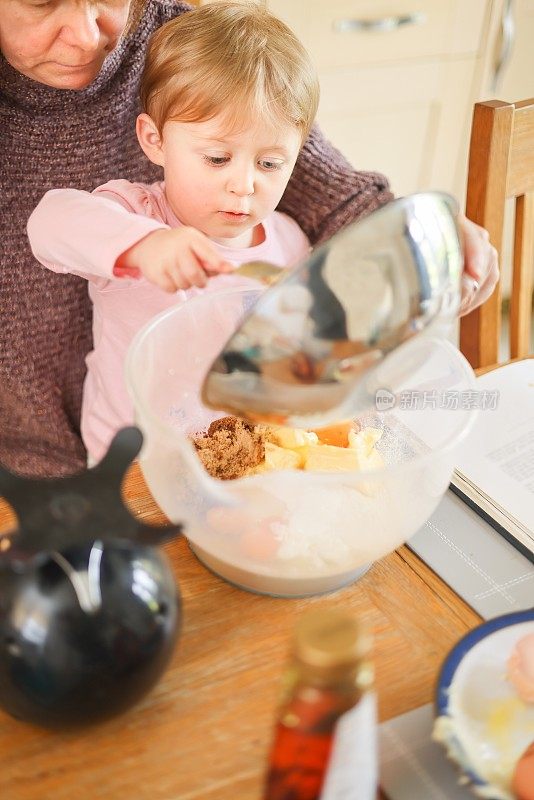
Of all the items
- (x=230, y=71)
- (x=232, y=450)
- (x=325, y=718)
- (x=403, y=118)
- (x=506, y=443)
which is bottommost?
(x=403, y=118)

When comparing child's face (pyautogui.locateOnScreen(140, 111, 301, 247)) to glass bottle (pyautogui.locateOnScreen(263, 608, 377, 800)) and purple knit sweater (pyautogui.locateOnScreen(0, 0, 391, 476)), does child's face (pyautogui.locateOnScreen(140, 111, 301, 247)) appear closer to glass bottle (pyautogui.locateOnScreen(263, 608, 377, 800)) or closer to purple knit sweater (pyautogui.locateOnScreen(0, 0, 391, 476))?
purple knit sweater (pyautogui.locateOnScreen(0, 0, 391, 476))

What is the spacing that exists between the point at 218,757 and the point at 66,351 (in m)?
0.76

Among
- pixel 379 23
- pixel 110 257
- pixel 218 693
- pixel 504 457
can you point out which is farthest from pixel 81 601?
pixel 379 23

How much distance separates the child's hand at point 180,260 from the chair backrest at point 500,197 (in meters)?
0.55

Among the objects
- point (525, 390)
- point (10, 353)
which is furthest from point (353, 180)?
point (10, 353)

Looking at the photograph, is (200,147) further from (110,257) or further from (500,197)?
(500,197)

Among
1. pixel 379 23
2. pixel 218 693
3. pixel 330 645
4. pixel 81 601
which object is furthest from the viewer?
pixel 379 23

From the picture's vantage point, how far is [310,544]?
26.5 inches

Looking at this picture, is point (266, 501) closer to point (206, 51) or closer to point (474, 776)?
point (474, 776)

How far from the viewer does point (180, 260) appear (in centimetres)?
72

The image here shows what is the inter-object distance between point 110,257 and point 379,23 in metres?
1.60

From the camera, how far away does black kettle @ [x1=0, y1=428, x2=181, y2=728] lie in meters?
0.52

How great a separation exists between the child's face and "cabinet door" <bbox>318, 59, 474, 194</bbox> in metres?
1.22

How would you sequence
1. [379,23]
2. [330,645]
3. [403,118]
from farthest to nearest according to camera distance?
1. [403,118]
2. [379,23]
3. [330,645]
